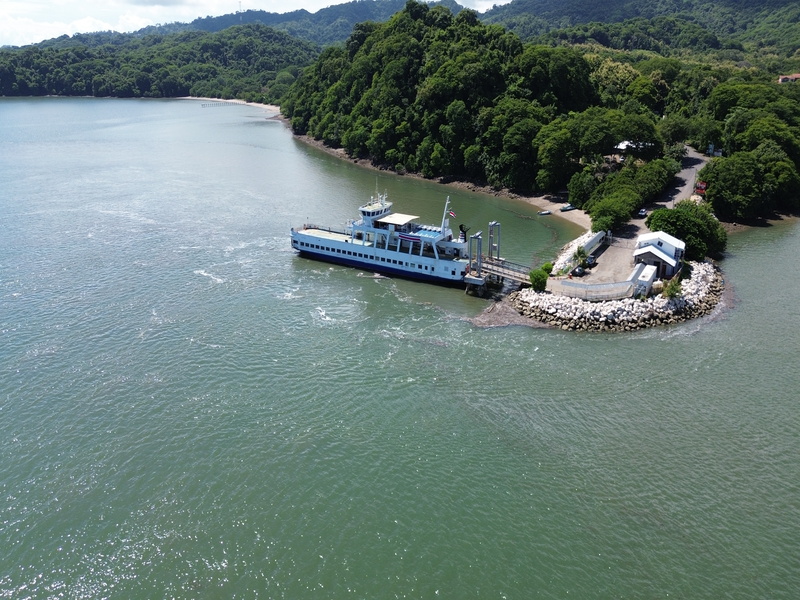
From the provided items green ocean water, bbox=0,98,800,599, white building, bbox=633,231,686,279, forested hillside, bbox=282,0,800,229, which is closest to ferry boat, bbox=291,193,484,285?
green ocean water, bbox=0,98,800,599

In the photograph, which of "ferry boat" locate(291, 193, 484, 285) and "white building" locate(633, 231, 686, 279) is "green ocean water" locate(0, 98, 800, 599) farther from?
"white building" locate(633, 231, 686, 279)

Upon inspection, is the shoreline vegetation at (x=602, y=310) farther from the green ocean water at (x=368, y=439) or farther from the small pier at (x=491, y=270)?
the small pier at (x=491, y=270)

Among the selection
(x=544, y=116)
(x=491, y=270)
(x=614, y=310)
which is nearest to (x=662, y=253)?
(x=614, y=310)

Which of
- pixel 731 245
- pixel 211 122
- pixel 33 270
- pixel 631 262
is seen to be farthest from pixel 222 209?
pixel 211 122

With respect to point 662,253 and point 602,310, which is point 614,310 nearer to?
point 602,310

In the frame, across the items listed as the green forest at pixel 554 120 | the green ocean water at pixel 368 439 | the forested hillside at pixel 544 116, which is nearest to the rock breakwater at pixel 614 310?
the green ocean water at pixel 368 439
